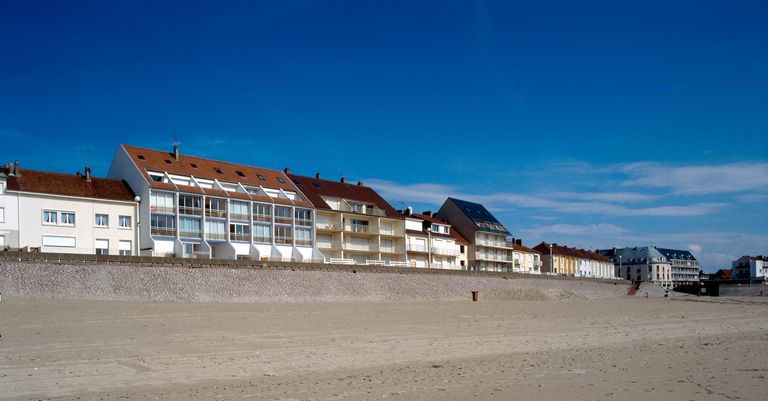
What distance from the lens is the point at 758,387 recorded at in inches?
475

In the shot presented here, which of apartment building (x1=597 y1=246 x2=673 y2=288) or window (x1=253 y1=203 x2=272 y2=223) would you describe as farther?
apartment building (x1=597 y1=246 x2=673 y2=288)

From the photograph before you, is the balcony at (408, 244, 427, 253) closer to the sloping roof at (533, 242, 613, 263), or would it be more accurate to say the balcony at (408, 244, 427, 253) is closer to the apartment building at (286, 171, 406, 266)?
the apartment building at (286, 171, 406, 266)

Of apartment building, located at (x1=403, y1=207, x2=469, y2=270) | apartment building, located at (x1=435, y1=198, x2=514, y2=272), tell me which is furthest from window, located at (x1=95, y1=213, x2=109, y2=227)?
apartment building, located at (x1=435, y1=198, x2=514, y2=272)

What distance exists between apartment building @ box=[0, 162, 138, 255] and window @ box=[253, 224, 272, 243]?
30.4ft

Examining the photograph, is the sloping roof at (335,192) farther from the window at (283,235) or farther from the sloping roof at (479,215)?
the sloping roof at (479,215)

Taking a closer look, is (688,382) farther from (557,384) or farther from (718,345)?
(718,345)

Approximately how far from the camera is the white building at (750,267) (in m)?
163

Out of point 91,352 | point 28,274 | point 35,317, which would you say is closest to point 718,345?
point 91,352

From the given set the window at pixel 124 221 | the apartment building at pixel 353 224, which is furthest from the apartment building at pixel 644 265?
the window at pixel 124 221

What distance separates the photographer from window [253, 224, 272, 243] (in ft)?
168

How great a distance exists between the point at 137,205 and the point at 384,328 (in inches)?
1080

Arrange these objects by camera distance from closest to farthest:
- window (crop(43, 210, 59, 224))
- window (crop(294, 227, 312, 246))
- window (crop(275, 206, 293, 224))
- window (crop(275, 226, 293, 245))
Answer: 1. window (crop(43, 210, 59, 224))
2. window (crop(275, 226, 293, 245))
3. window (crop(275, 206, 293, 224))
4. window (crop(294, 227, 312, 246))

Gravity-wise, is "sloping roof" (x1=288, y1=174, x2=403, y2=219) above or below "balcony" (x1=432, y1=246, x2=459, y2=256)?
above

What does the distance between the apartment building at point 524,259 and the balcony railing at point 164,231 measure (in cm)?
5129
